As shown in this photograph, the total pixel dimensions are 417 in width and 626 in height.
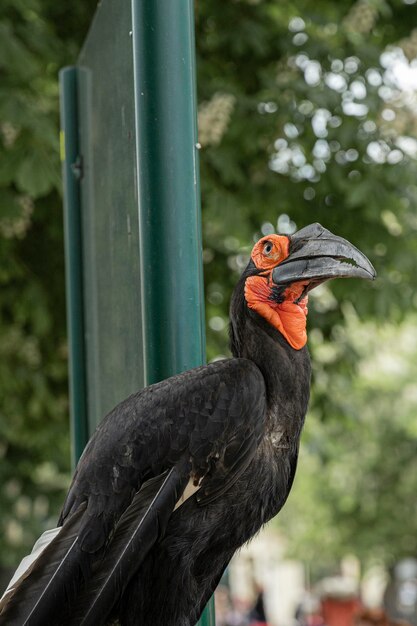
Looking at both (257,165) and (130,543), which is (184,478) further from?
(257,165)

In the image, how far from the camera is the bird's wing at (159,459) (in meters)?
2.43

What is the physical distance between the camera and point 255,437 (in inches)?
99.0

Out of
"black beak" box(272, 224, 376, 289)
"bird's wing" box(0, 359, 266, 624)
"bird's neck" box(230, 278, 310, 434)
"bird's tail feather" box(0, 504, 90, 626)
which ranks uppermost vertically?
"black beak" box(272, 224, 376, 289)

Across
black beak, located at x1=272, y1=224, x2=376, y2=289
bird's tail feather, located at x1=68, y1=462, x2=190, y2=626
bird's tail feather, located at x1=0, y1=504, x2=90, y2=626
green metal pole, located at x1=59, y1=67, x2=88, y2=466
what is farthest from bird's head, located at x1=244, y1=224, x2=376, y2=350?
green metal pole, located at x1=59, y1=67, x2=88, y2=466

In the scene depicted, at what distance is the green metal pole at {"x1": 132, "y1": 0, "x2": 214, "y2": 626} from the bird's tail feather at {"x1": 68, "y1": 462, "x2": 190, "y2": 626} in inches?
16.2

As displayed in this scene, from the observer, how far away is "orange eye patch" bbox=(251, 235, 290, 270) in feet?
8.79

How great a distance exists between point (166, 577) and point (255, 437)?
395 millimetres

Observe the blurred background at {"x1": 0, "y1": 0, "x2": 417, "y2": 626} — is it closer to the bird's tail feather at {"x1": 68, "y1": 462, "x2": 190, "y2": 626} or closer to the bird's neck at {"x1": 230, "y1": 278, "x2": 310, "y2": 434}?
the bird's neck at {"x1": 230, "y1": 278, "x2": 310, "y2": 434}

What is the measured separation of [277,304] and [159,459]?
50 cm

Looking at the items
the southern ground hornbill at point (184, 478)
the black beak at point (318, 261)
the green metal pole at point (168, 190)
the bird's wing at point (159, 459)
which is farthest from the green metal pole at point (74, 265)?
the black beak at point (318, 261)

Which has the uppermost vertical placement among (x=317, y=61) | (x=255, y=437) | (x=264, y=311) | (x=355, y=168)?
(x=317, y=61)

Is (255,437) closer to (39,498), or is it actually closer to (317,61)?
(317,61)

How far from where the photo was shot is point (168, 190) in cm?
283

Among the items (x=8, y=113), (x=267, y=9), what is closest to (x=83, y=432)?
(x=8, y=113)
